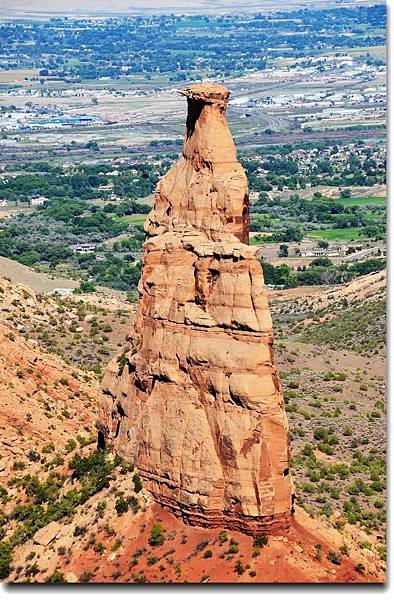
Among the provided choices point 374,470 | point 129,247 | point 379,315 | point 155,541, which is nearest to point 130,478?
point 155,541

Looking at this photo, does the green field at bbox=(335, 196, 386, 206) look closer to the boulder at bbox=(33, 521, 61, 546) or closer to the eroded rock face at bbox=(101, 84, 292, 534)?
the eroded rock face at bbox=(101, 84, 292, 534)

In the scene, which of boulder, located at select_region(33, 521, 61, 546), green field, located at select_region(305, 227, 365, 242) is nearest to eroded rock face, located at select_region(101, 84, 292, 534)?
boulder, located at select_region(33, 521, 61, 546)

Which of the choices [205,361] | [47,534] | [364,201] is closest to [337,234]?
[364,201]

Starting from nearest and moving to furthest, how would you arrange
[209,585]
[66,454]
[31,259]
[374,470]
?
[209,585] < [66,454] < [374,470] < [31,259]

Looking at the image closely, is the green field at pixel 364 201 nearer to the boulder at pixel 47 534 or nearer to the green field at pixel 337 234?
the green field at pixel 337 234

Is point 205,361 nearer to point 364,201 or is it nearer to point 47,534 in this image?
point 47,534

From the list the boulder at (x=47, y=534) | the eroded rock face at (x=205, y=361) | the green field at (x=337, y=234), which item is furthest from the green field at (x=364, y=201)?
the boulder at (x=47, y=534)

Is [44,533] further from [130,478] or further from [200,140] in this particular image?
[200,140]

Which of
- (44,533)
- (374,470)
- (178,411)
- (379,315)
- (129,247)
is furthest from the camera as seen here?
(129,247)
